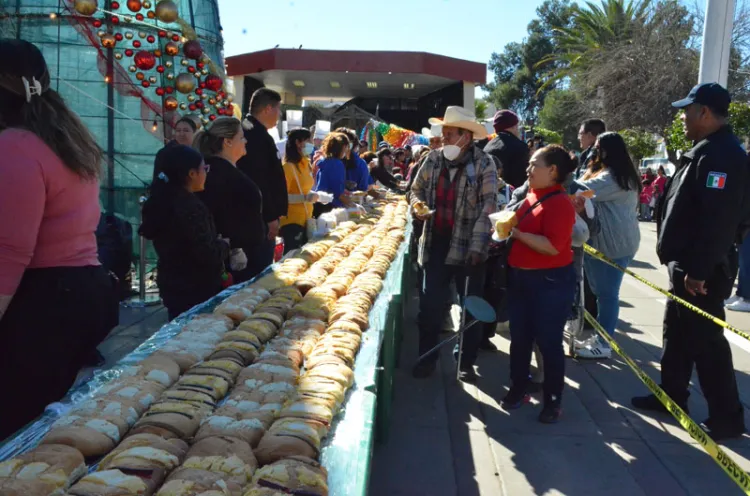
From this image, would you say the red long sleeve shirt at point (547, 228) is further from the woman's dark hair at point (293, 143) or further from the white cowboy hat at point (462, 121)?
the woman's dark hair at point (293, 143)

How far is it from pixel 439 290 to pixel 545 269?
41.1 inches

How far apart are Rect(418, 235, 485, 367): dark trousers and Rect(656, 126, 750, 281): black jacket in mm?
1376

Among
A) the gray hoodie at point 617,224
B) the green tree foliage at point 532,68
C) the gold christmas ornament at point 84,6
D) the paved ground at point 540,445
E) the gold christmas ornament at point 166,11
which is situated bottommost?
the paved ground at point 540,445

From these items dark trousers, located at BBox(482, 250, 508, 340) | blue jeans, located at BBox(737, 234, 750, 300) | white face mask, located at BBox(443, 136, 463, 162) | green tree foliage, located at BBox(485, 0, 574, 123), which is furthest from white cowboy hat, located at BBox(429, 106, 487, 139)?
green tree foliage, located at BBox(485, 0, 574, 123)

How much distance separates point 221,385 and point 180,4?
624cm

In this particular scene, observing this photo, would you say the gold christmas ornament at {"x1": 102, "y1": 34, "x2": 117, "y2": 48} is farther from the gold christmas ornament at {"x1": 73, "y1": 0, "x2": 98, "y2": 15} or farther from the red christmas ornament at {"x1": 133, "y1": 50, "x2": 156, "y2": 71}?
the gold christmas ornament at {"x1": 73, "y1": 0, "x2": 98, "y2": 15}

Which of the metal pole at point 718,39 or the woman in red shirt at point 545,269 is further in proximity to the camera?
the metal pole at point 718,39

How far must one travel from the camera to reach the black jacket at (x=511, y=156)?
18.1 ft

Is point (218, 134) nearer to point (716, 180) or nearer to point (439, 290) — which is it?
point (439, 290)

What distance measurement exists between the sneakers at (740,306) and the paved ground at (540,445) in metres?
2.37

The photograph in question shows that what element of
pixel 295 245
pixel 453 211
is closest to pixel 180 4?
pixel 295 245

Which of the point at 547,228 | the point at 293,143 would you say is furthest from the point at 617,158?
the point at 293,143

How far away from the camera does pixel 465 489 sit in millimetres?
3086

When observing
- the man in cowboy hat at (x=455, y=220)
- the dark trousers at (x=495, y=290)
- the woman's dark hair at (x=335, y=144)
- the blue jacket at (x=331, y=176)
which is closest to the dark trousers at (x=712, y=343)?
the man in cowboy hat at (x=455, y=220)
